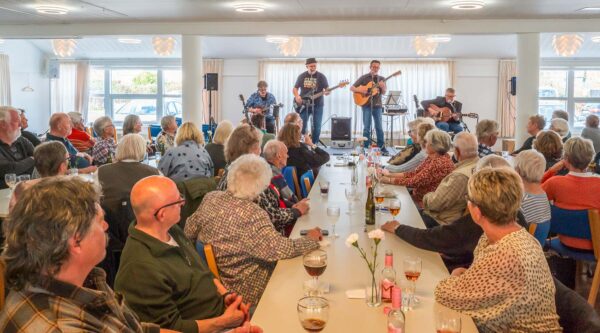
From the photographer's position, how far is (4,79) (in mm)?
13883

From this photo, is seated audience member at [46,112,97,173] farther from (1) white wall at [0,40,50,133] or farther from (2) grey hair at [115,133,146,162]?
(1) white wall at [0,40,50,133]

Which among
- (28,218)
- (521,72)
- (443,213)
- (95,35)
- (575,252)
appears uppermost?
(95,35)

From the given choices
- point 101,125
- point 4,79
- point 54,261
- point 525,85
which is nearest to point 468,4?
point 525,85

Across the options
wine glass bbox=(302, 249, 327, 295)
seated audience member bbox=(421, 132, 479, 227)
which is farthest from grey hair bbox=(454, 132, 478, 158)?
wine glass bbox=(302, 249, 327, 295)

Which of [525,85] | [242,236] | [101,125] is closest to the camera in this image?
[242,236]

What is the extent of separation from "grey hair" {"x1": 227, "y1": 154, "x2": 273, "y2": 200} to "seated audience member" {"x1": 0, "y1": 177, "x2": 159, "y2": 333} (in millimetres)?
1312

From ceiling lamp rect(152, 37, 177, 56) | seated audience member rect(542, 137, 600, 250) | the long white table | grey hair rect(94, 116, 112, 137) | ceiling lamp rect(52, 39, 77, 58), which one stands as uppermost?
ceiling lamp rect(52, 39, 77, 58)

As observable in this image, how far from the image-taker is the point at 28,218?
4.68 ft

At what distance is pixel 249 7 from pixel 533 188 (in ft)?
17.8

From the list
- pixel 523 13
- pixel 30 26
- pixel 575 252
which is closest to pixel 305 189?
pixel 575 252

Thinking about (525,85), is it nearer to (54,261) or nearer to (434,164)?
(434,164)

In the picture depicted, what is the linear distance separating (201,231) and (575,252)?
296cm

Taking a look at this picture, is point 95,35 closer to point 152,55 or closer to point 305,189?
point 152,55

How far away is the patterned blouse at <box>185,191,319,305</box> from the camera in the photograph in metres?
2.70
